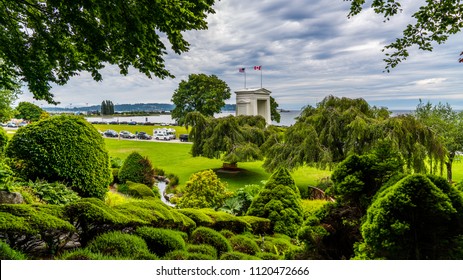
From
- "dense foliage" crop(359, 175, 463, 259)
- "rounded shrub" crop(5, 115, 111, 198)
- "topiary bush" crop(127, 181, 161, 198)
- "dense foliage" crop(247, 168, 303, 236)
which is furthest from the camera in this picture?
"topiary bush" crop(127, 181, 161, 198)

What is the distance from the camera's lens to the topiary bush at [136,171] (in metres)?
8.00

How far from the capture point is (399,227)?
1256 millimetres

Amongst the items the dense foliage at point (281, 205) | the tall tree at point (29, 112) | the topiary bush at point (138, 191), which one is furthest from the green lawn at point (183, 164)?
the dense foliage at point (281, 205)

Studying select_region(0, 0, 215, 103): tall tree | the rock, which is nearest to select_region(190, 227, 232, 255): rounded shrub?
select_region(0, 0, 215, 103): tall tree

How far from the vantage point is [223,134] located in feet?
36.5

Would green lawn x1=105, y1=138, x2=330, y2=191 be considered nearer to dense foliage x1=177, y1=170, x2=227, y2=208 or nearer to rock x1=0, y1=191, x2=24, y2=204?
dense foliage x1=177, y1=170, x2=227, y2=208

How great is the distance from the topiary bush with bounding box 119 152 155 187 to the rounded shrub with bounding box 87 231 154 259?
20.6 feet

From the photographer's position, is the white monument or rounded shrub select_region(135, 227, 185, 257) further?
the white monument

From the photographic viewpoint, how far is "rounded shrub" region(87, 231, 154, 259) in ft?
6.03

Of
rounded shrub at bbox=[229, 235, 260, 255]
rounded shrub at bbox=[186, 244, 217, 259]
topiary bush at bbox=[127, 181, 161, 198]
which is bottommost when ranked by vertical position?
topiary bush at bbox=[127, 181, 161, 198]

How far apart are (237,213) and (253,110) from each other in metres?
4.51

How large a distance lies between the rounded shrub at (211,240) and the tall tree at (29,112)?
391cm

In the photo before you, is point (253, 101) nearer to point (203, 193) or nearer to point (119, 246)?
point (203, 193)
